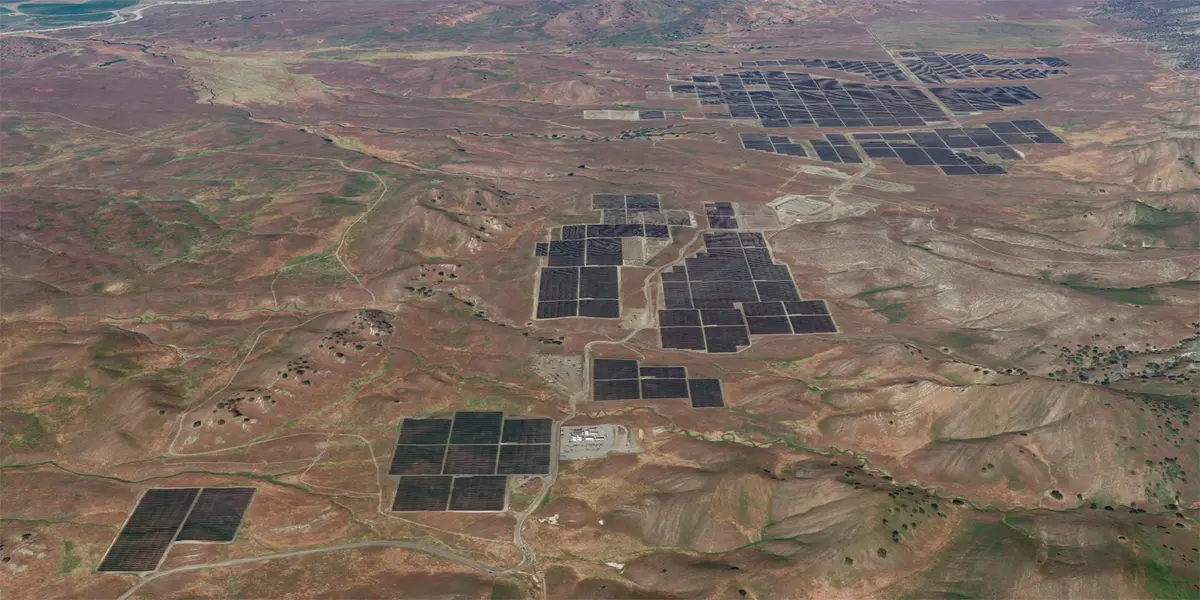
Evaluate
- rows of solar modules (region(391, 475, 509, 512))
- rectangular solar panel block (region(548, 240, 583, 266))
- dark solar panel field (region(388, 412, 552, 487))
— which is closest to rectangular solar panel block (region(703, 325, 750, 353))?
dark solar panel field (region(388, 412, 552, 487))

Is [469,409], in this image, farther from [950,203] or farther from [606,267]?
[950,203]

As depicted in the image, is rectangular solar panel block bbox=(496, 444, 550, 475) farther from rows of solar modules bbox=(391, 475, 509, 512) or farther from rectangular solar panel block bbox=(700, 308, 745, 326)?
rectangular solar panel block bbox=(700, 308, 745, 326)

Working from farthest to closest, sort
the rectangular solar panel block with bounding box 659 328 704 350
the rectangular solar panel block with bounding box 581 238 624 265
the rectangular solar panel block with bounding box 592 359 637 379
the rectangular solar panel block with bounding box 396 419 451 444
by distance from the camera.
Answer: the rectangular solar panel block with bounding box 581 238 624 265 → the rectangular solar panel block with bounding box 659 328 704 350 → the rectangular solar panel block with bounding box 592 359 637 379 → the rectangular solar panel block with bounding box 396 419 451 444

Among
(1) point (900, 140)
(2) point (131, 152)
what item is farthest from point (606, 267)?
(2) point (131, 152)

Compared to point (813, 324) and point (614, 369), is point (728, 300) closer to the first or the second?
point (813, 324)

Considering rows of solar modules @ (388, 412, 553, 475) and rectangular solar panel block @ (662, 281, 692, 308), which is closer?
rows of solar modules @ (388, 412, 553, 475)

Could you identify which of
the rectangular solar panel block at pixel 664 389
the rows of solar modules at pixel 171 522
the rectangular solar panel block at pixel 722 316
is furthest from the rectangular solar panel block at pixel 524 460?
the rectangular solar panel block at pixel 722 316
